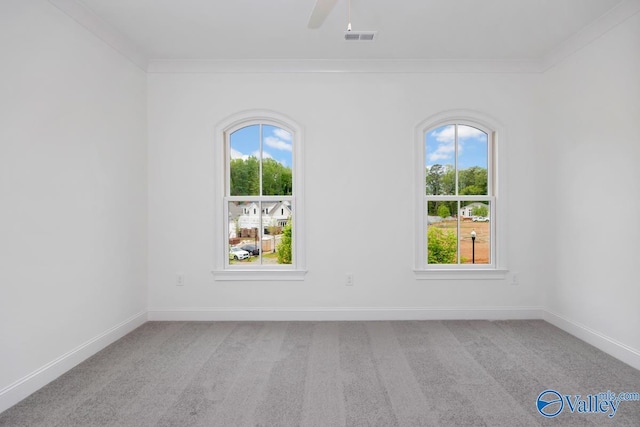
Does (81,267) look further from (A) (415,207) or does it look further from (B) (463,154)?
(B) (463,154)

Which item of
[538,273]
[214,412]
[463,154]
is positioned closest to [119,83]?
[214,412]

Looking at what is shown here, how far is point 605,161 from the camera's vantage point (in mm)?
3293

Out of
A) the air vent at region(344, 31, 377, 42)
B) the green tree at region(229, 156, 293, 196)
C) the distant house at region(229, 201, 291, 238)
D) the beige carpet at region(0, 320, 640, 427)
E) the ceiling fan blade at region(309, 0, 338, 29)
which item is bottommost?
the beige carpet at region(0, 320, 640, 427)

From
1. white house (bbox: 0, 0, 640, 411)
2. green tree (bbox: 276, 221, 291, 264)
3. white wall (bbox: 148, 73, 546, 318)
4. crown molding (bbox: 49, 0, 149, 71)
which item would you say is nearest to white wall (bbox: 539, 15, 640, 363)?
white house (bbox: 0, 0, 640, 411)

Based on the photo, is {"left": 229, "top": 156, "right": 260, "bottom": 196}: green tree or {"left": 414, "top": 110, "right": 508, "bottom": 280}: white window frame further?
{"left": 229, "top": 156, "right": 260, "bottom": 196}: green tree

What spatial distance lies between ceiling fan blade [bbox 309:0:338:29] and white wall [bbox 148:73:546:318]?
1843 millimetres

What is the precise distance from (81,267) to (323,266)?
233cm

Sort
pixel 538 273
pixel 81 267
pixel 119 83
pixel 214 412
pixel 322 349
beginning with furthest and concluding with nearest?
1. pixel 538 273
2. pixel 119 83
3. pixel 322 349
4. pixel 81 267
5. pixel 214 412

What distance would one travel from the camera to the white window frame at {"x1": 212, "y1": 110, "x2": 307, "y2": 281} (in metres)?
4.20

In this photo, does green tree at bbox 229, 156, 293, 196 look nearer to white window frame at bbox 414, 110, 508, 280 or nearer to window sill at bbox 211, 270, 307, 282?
window sill at bbox 211, 270, 307, 282

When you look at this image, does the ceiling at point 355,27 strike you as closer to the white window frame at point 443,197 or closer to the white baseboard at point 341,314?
the white window frame at point 443,197

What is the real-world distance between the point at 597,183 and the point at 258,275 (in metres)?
3.49

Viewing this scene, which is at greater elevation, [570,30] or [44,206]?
[570,30]

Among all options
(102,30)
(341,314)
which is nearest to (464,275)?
(341,314)
